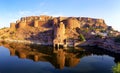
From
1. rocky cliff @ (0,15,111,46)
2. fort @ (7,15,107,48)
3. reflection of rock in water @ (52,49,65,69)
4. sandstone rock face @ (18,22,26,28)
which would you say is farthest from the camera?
sandstone rock face @ (18,22,26,28)

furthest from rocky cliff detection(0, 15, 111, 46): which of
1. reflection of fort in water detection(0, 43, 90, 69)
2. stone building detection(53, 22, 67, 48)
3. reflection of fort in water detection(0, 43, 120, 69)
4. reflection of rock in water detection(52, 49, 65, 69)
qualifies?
reflection of rock in water detection(52, 49, 65, 69)

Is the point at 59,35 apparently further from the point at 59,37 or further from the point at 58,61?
the point at 58,61

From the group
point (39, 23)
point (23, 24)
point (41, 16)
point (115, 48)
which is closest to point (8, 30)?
point (23, 24)

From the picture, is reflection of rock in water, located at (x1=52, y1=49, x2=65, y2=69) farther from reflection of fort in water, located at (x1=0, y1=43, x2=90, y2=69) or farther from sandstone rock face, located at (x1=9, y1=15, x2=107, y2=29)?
sandstone rock face, located at (x1=9, y1=15, x2=107, y2=29)

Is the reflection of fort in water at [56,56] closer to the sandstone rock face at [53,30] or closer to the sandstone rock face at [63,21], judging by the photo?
the sandstone rock face at [53,30]

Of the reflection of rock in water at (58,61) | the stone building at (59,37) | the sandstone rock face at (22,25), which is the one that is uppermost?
the sandstone rock face at (22,25)

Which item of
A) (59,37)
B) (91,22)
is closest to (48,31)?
(59,37)

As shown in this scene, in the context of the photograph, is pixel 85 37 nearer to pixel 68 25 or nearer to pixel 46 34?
pixel 68 25

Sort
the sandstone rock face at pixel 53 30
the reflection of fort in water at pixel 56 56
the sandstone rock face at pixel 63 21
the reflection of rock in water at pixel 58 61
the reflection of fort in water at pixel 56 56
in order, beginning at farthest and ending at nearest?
1. the sandstone rock face at pixel 63 21
2. the sandstone rock face at pixel 53 30
3. the reflection of fort in water at pixel 56 56
4. the reflection of fort in water at pixel 56 56
5. the reflection of rock in water at pixel 58 61

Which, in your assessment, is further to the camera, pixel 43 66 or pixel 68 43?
pixel 68 43

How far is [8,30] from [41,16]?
107 ft

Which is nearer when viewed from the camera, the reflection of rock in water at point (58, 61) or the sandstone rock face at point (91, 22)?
the reflection of rock in water at point (58, 61)

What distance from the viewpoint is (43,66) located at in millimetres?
44844

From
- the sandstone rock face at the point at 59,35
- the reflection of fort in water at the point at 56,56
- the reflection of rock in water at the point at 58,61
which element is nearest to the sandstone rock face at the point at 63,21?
the sandstone rock face at the point at 59,35
